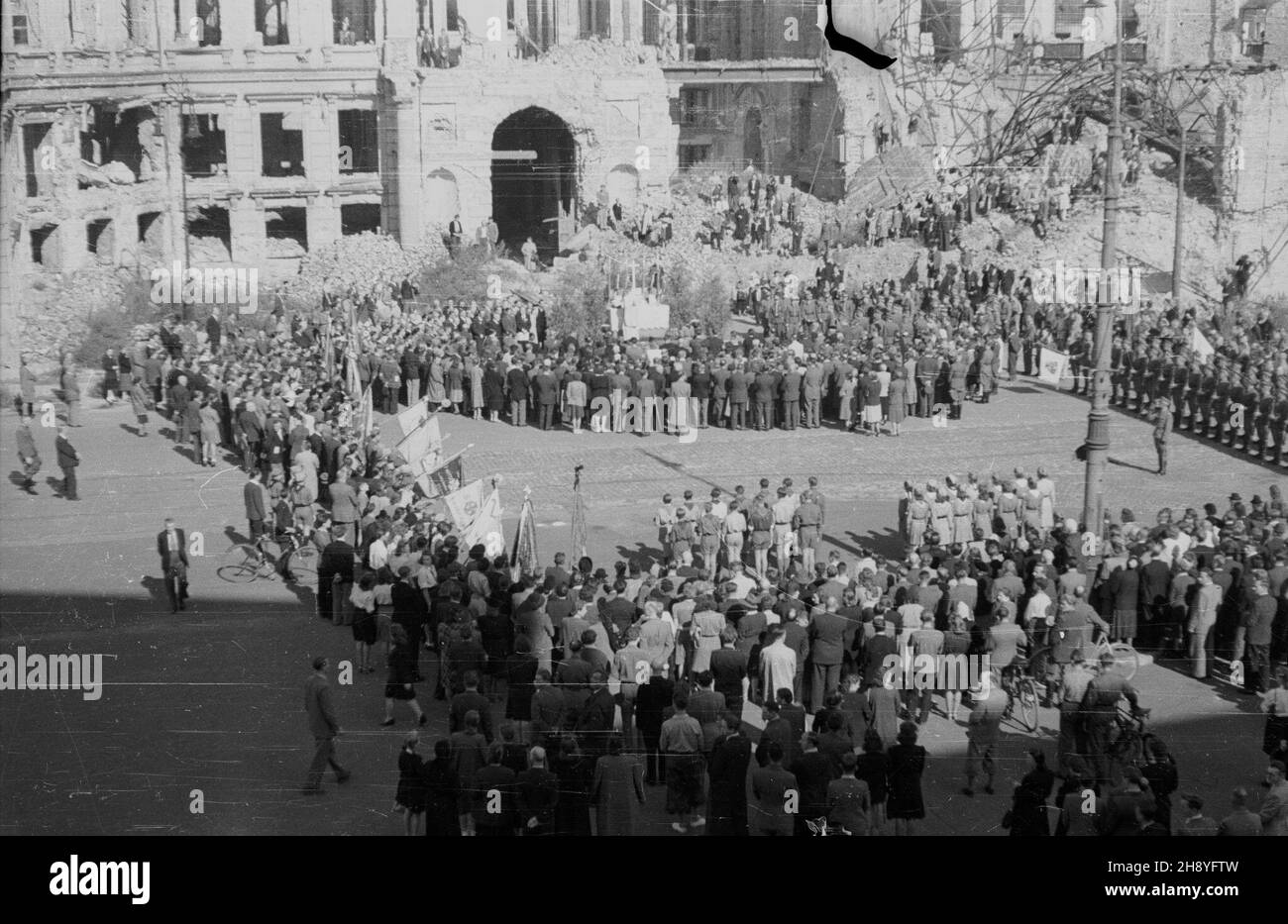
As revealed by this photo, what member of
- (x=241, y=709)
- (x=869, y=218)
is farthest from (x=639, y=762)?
(x=869, y=218)

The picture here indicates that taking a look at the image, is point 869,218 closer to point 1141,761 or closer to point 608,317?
point 608,317

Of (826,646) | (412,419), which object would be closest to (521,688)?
(826,646)

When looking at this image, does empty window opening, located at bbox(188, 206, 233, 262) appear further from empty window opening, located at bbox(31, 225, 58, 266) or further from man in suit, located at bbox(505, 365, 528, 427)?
man in suit, located at bbox(505, 365, 528, 427)

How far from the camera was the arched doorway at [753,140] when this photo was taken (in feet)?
88.8

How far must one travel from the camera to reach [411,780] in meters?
13.0

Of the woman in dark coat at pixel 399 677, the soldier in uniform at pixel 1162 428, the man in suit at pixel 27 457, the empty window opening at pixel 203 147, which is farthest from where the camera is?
the empty window opening at pixel 203 147

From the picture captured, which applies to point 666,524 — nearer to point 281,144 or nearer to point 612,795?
point 612,795

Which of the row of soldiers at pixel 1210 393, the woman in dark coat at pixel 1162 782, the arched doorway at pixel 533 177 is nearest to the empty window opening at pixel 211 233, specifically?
the arched doorway at pixel 533 177

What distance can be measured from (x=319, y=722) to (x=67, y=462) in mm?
9761

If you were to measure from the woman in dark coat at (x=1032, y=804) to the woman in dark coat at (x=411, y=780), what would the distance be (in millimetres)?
4793

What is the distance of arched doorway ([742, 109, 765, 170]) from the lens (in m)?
27.1

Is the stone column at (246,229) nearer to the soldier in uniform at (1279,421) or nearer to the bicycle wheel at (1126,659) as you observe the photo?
the bicycle wheel at (1126,659)

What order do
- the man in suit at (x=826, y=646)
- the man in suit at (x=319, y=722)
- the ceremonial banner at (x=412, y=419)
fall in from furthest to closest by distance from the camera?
the ceremonial banner at (x=412, y=419), the man in suit at (x=826, y=646), the man in suit at (x=319, y=722)

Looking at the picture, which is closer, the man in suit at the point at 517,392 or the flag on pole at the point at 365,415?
the flag on pole at the point at 365,415
